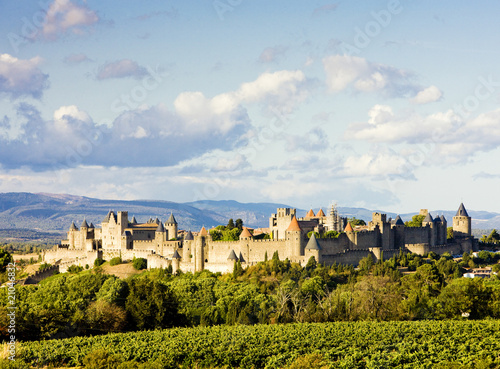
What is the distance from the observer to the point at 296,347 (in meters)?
39.1

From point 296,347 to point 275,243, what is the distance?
95.9 feet

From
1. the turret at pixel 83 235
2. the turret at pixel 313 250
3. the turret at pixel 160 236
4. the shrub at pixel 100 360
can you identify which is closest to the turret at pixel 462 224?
the turret at pixel 313 250

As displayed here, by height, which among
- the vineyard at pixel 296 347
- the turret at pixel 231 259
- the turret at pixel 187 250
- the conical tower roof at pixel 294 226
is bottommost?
the vineyard at pixel 296 347

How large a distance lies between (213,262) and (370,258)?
17146 mm

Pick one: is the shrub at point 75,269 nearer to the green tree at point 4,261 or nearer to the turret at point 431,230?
the green tree at point 4,261

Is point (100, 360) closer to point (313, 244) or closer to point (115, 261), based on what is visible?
point (313, 244)

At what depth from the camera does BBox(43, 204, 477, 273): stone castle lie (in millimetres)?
67812

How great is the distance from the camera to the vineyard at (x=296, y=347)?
3638cm

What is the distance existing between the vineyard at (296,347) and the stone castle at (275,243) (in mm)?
24349

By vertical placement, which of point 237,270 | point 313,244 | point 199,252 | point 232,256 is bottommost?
point 237,270

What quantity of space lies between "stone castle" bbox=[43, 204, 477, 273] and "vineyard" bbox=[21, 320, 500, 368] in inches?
959

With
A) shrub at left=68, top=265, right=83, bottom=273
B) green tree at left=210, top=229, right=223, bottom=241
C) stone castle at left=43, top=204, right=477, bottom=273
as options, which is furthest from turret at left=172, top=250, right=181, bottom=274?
shrub at left=68, top=265, right=83, bottom=273

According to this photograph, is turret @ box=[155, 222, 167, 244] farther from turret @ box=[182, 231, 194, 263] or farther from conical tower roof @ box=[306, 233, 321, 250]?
conical tower roof @ box=[306, 233, 321, 250]

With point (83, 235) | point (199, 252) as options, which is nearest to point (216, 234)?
point (199, 252)
